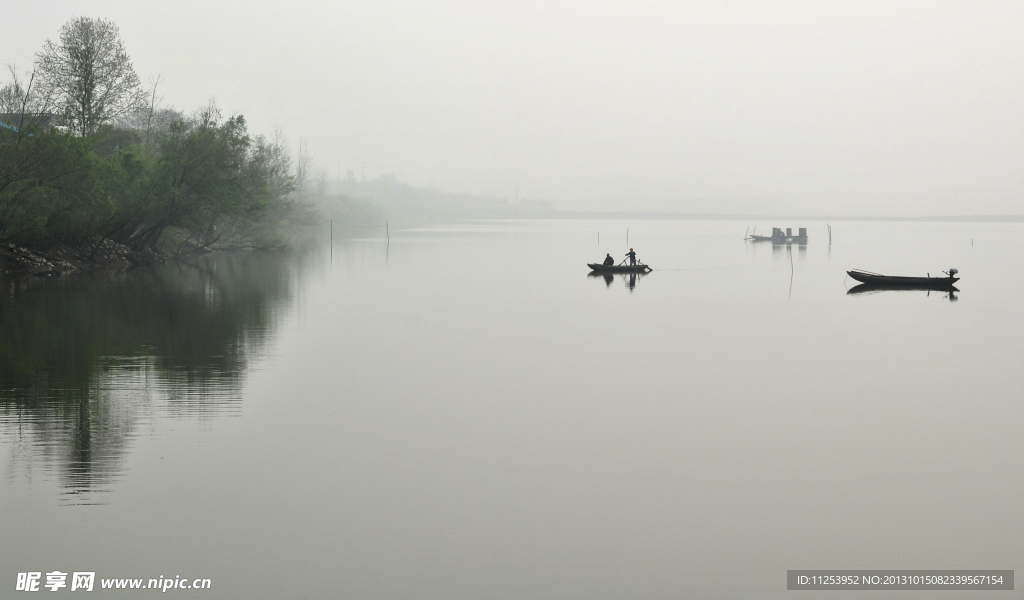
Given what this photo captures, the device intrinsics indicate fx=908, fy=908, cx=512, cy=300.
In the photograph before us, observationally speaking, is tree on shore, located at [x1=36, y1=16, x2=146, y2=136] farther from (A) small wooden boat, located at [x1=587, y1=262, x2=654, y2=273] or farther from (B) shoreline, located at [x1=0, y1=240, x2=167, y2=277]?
(A) small wooden boat, located at [x1=587, y1=262, x2=654, y2=273]

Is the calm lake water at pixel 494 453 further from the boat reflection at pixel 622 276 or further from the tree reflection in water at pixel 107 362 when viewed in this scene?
the boat reflection at pixel 622 276

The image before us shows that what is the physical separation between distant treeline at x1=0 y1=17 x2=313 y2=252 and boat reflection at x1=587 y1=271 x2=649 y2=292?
26442mm

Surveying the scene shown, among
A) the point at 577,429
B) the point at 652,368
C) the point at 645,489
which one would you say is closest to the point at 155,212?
the point at 652,368

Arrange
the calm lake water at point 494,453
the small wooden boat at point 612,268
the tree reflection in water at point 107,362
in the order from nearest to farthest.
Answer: the calm lake water at point 494,453, the tree reflection in water at point 107,362, the small wooden boat at point 612,268

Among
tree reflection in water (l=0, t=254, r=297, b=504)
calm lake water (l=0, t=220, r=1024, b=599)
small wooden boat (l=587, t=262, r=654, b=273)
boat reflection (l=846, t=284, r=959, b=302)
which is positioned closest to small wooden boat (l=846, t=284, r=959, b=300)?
boat reflection (l=846, t=284, r=959, b=302)

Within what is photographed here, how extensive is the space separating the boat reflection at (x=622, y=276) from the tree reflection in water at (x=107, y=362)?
22.5 m

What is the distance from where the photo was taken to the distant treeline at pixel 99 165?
5109cm

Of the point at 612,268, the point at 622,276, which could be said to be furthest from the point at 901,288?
the point at 612,268

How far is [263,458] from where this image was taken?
612 inches

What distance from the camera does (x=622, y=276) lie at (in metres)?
67.4

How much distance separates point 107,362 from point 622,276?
156ft

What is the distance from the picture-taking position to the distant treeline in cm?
5109

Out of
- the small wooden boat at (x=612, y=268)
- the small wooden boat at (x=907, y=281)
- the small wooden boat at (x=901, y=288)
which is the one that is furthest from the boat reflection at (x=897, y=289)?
the small wooden boat at (x=612, y=268)

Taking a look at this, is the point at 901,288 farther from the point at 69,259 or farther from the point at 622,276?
the point at 69,259
